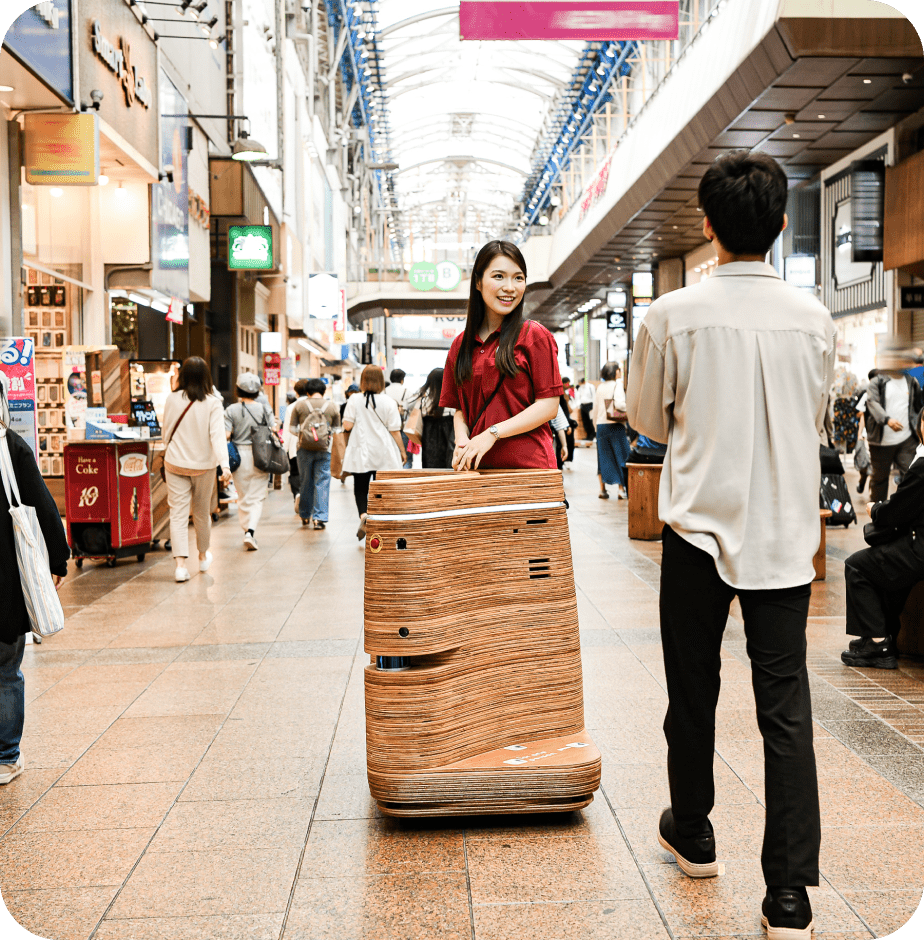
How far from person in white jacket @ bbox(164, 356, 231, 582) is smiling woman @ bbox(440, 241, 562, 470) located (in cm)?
466

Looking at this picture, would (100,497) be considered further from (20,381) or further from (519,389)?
(519,389)

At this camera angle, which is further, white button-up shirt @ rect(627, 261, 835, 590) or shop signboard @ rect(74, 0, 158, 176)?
shop signboard @ rect(74, 0, 158, 176)

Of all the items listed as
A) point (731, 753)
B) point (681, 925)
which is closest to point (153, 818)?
point (681, 925)

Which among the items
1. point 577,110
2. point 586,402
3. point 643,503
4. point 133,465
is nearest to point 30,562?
point 133,465

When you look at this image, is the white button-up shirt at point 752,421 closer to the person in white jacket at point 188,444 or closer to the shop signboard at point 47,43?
the person in white jacket at point 188,444

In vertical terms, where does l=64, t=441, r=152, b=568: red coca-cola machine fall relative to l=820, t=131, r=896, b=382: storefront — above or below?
below

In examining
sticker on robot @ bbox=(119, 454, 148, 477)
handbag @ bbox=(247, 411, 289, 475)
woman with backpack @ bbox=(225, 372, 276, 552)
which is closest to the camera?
sticker on robot @ bbox=(119, 454, 148, 477)

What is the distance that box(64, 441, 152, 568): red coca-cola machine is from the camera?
8484 mm

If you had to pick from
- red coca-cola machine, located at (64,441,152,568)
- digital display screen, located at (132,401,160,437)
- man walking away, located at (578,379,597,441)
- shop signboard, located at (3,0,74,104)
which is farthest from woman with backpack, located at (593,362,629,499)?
man walking away, located at (578,379,597,441)

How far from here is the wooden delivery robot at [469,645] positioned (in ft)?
9.61

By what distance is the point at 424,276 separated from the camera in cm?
4012

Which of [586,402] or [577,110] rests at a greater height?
[577,110]

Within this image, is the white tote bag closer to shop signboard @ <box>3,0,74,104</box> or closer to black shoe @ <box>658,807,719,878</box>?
black shoe @ <box>658,807,719,878</box>

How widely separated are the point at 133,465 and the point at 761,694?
723 centimetres
